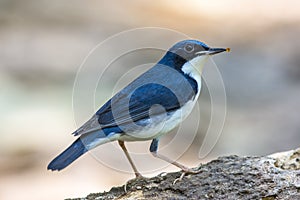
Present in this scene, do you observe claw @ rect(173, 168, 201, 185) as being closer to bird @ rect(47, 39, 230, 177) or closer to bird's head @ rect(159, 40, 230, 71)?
bird @ rect(47, 39, 230, 177)

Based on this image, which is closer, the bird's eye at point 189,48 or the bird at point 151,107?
the bird at point 151,107

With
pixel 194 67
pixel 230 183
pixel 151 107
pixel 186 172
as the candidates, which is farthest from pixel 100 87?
pixel 230 183

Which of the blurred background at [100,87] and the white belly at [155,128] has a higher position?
the blurred background at [100,87]

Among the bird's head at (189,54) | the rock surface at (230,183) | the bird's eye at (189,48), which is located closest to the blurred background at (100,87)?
the bird's head at (189,54)

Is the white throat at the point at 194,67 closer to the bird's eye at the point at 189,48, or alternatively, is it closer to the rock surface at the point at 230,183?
the bird's eye at the point at 189,48

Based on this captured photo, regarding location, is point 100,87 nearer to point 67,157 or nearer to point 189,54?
point 189,54

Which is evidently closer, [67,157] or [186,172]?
[67,157]
